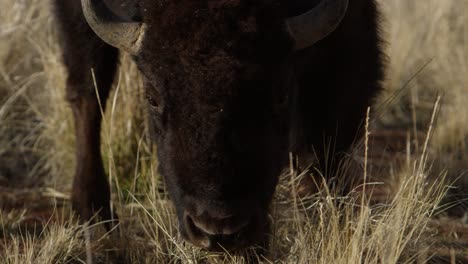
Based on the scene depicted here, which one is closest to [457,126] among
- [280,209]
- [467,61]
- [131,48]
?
[467,61]

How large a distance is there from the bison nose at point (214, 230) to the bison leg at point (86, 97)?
1712 millimetres

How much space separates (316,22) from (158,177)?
2.36 m

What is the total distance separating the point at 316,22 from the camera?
4.93 m

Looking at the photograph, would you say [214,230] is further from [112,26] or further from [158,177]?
[158,177]

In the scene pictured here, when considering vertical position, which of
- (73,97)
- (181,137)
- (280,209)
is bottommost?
(280,209)

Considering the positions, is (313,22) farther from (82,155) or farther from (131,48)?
(82,155)

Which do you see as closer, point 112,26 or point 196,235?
point 196,235

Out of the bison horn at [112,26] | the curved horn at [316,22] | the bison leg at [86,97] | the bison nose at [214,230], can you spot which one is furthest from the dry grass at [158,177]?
the bison horn at [112,26]

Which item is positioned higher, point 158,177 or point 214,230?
point 214,230

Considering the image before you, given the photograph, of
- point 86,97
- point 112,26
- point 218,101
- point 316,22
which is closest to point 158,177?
point 86,97

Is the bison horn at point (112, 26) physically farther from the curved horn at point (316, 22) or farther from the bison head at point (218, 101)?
the curved horn at point (316, 22)

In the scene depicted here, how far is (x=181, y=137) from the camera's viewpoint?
4.54 m

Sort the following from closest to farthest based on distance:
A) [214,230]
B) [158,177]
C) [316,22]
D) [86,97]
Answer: [214,230] → [316,22] → [86,97] → [158,177]

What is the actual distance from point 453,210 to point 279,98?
249 cm
